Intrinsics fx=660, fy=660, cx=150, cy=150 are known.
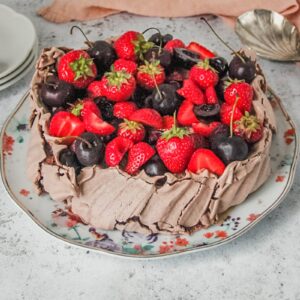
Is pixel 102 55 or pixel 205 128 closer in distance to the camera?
pixel 205 128

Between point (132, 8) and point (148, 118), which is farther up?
point (148, 118)

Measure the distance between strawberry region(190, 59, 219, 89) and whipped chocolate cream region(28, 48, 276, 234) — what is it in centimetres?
9

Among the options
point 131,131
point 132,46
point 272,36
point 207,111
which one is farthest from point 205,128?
point 272,36

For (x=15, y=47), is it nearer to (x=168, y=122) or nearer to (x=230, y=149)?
(x=168, y=122)

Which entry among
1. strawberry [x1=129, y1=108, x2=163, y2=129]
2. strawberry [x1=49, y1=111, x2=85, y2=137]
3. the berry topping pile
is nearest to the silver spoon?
the berry topping pile

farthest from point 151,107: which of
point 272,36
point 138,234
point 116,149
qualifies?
point 272,36

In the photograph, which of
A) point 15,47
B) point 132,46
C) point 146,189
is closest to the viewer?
point 146,189

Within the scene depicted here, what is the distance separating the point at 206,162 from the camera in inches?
45.1

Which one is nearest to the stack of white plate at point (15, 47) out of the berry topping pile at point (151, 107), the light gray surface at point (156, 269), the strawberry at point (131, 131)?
the berry topping pile at point (151, 107)

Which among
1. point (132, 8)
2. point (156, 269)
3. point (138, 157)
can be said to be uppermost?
point (138, 157)

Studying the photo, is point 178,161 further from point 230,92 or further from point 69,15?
point 69,15

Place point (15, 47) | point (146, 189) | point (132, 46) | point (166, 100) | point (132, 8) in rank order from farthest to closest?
point (132, 8) < point (15, 47) < point (132, 46) < point (166, 100) < point (146, 189)

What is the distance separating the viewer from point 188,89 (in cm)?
126

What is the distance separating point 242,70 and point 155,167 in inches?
11.5
